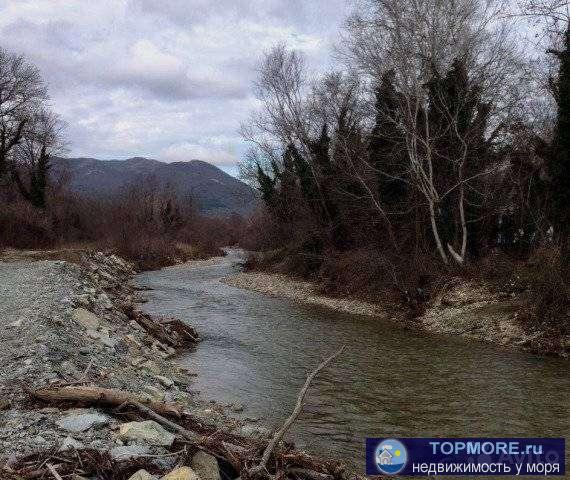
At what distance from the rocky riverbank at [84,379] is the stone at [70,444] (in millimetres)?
11

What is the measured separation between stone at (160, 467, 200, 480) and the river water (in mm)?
2969

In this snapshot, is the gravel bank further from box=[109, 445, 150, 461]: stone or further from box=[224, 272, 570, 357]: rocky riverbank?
box=[109, 445, 150, 461]: stone

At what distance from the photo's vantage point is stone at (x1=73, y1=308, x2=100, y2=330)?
11641 millimetres

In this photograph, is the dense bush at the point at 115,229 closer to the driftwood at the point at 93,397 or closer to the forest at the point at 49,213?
the forest at the point at 49,213

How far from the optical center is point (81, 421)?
574 centimetres

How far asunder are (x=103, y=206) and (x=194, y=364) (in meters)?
48.7

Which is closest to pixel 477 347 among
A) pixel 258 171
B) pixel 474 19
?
pixel 474 19

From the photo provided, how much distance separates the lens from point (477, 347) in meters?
14.0

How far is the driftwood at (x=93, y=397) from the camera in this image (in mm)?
6305

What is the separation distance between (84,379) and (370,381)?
5765 millimetres

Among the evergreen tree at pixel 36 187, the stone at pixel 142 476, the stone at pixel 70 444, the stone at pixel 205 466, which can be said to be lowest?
the stone at pixel 205 466

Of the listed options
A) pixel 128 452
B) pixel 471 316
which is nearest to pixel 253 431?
pixel 128 452

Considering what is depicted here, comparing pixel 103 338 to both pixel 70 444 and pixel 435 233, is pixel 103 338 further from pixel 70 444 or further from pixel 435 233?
pixel 435 233

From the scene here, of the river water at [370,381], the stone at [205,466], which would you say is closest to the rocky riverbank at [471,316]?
the river water at [370,381]
